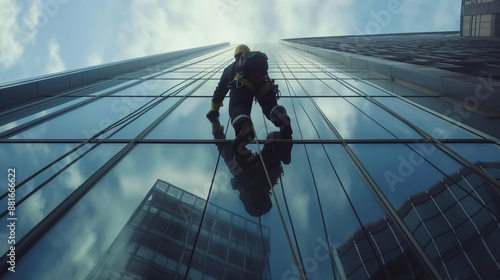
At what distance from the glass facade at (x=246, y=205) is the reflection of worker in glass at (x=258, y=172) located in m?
0.06

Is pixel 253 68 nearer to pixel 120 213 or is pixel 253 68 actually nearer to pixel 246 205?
pixel 246 205

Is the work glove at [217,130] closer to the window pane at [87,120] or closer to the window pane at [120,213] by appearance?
the window pane at [120,213]

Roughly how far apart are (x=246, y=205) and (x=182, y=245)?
2.81 ft

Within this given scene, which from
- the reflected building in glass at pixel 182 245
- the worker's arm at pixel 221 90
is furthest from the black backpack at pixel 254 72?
the reflected building in glass at pixel 182 245

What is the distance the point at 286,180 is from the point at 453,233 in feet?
6.18

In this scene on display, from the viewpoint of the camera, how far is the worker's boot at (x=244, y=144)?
3.70 metres

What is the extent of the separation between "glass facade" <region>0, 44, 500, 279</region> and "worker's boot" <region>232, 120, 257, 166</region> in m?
0.23

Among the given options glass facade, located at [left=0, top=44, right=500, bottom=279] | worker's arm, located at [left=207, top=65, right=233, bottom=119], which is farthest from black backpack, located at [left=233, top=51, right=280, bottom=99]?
glass facade, located at [left=0, top=44, right=500, bottom=279]

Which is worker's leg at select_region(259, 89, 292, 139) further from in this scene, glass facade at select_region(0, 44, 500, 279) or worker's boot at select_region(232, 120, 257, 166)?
worker's boot at select_region(232, 120, 257, 166)

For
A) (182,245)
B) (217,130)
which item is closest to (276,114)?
(217,130)

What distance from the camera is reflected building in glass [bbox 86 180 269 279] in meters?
2.46

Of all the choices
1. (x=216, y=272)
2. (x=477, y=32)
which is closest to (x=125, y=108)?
(x=216, y=272)

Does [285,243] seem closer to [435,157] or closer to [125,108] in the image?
[435,157]

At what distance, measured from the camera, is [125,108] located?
6.49 metres
